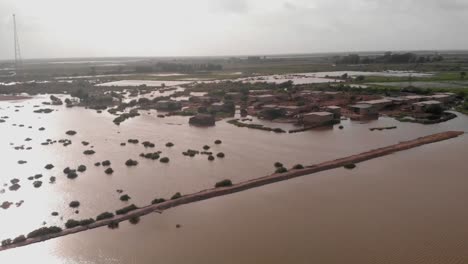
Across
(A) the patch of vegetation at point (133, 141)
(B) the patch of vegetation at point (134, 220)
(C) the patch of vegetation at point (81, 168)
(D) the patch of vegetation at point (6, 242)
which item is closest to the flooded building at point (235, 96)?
(A) the patch of vegetation at point (133, 141)

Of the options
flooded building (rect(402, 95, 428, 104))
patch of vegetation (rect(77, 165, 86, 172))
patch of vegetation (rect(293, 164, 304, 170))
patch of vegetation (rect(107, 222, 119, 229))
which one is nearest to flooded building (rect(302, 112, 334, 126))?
patch of vegetation (rect(293, 164, 304, 170))

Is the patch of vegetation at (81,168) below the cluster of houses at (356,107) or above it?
below

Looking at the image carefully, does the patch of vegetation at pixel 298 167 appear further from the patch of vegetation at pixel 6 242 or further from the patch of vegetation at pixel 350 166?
the patch of vegetation at pixel 6 242

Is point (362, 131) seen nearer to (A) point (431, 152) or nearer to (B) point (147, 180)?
(A) point (431, 152)

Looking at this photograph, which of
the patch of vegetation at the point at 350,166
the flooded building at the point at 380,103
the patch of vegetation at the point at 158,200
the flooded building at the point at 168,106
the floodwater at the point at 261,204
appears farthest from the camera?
the flooded building at the point at 168,106

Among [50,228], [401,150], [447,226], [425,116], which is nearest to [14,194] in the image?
[50,228]

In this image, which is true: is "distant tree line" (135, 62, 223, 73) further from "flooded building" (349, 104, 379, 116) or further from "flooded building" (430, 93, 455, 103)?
"flooded building" (349, 104, 379, 116)
